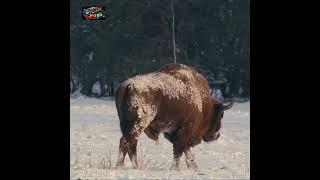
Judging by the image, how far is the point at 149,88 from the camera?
32.3ft

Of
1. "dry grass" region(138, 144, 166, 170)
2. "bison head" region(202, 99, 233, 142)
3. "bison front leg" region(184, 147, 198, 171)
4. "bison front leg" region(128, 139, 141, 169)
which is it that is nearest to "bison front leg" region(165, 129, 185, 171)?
"bison front leg" region(184, 147, 198, 171)

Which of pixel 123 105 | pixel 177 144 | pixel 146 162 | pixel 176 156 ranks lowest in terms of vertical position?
pixel 146 162

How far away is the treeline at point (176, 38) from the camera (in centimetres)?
3584

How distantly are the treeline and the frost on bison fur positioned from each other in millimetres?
24581

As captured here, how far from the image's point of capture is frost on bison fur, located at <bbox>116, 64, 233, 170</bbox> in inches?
379

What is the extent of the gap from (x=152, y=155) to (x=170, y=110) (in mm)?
2341

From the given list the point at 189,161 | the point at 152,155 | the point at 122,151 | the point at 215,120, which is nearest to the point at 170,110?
the point at 189,161

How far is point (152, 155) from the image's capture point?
12250 mm

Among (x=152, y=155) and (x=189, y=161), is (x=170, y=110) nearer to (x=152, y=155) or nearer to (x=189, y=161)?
(x=189, y=161)

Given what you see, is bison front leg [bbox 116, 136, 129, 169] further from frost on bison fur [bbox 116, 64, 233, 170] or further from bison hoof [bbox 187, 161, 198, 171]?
bison hoof [bbox 187, 161, 198, 171]
